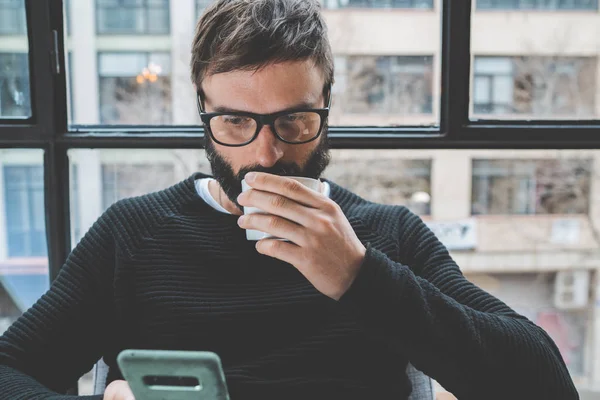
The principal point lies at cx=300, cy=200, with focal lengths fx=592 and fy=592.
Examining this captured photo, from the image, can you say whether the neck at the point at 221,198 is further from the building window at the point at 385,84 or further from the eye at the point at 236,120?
the building window at the point at 385,84

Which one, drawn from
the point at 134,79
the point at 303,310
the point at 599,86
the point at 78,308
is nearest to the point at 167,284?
the point at 78,308

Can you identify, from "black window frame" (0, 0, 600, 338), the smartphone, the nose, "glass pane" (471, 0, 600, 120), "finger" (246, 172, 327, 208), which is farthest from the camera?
"glass pane" (471, 0, 600, 120)

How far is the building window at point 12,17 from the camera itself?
1.65 metres

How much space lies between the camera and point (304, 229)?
938mm

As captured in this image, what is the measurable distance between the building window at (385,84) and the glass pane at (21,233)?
90 cm

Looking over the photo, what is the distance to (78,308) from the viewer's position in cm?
126

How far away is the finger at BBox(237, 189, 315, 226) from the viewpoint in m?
0.92

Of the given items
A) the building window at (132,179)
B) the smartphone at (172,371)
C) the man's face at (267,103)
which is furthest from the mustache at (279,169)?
the building window at (132,179)

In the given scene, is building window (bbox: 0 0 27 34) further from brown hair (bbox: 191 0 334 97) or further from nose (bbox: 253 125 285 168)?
nose (bbox: 253 125 285 168)

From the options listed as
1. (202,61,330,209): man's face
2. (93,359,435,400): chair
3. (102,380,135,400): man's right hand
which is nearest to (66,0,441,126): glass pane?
(202,61,330,209): man's face

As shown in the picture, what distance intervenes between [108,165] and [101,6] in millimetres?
458

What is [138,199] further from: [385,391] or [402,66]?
[402,66]

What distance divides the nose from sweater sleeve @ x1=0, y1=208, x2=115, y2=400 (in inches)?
16.8

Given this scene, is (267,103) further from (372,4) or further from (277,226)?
(372,4)
